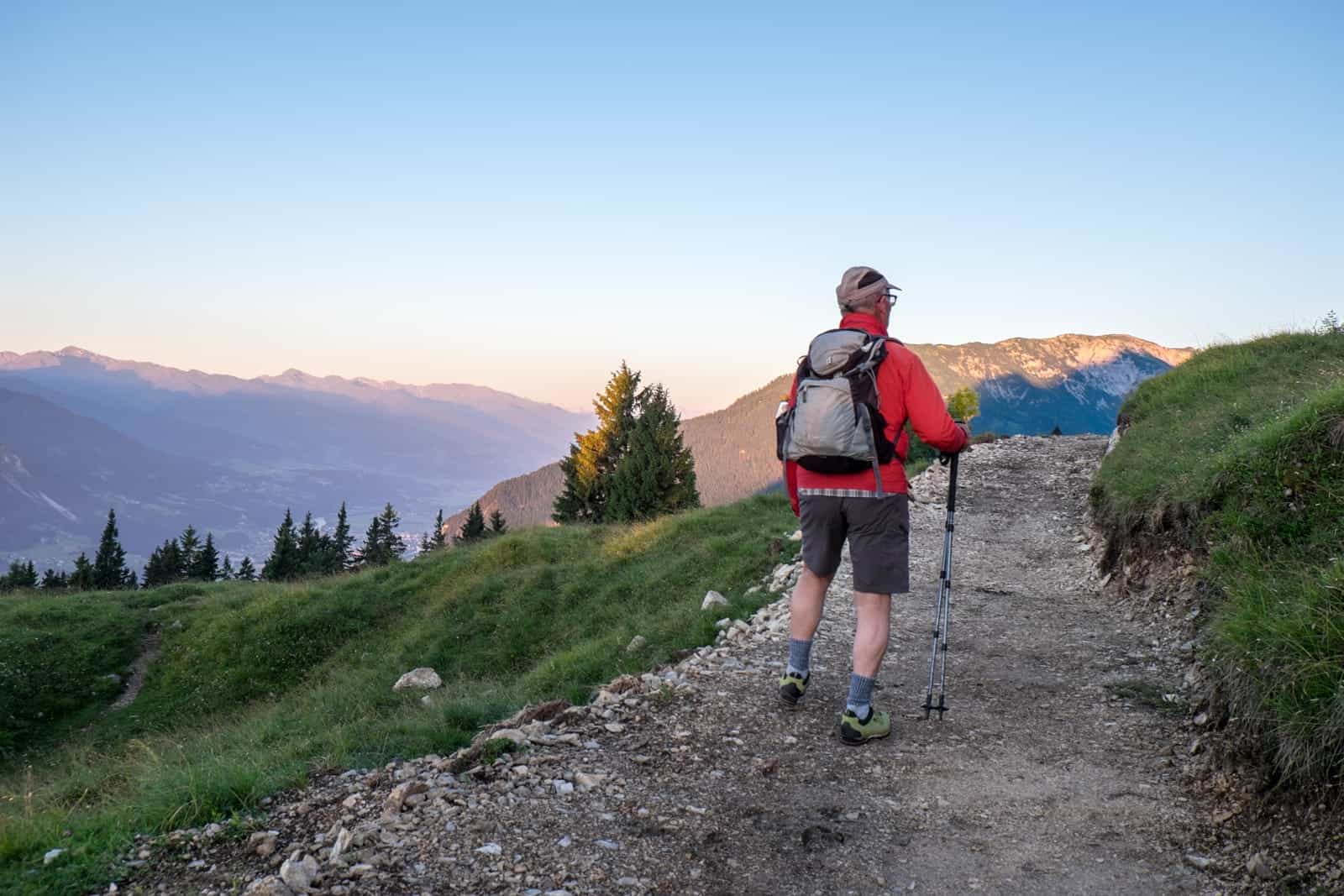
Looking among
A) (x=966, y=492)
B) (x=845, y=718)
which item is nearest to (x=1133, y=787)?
(x=845, y=718)

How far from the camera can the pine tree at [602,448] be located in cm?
4262

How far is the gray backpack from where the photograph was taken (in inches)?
211

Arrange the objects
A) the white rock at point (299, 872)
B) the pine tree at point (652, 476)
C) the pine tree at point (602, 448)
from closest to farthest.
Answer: the white rock at point (299, 872)
the pine tree at point (652, 476)
the pine tree at point (602, 448)

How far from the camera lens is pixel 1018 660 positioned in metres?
7.88

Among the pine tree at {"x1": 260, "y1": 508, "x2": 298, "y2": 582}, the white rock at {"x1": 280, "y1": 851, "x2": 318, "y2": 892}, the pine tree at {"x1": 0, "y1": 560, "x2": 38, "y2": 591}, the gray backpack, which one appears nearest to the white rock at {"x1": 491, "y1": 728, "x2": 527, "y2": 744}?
the white rock at {"x1": 280, "y1": 851, "x2": 318, "y2": 892}

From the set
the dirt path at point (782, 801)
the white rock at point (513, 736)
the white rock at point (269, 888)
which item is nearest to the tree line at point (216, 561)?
the dirt path at point (782, 801)

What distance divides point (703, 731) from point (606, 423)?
123 feet

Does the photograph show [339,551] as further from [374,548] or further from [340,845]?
[340,845]

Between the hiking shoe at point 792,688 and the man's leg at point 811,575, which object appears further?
the hiking shoe at point 792,688

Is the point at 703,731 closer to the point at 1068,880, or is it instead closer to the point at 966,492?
the point at 1068,880

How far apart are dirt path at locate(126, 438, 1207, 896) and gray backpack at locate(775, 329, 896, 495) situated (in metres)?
2.04

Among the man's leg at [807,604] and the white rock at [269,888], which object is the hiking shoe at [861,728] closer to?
the man's leg at [807,604]

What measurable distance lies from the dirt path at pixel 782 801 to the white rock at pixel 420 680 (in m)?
11.6

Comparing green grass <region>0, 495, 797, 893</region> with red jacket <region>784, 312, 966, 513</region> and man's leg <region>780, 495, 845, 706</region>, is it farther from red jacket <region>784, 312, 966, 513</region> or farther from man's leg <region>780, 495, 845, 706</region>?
red jacket <region>784, 312, 966, 513</region>
